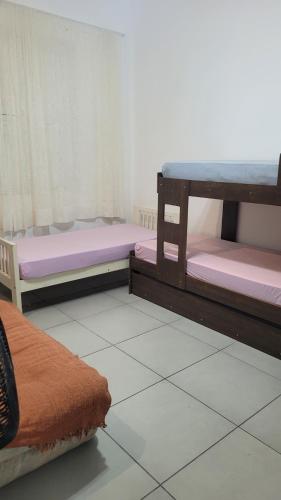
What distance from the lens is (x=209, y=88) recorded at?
2.96 m

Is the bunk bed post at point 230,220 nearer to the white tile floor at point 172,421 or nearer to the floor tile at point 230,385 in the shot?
the white tile floor at point 172,421

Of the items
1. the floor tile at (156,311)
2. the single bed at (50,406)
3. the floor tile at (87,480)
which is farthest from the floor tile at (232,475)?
the floor tile at (156,311)

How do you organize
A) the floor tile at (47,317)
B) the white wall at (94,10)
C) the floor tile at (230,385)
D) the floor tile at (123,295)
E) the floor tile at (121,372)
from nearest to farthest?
the floor tile at (230,385), the floor tile at (121,372), the floor tile at (47,317), the floor tile at (123,295), the white wall at (94,10)

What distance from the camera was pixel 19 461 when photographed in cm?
120

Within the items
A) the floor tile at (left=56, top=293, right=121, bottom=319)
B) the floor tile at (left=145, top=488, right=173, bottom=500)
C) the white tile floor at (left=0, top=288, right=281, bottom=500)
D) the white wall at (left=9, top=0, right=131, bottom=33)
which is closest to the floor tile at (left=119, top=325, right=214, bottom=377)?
the white tile floor at (left=0, top=288, right=281, bottom=500)

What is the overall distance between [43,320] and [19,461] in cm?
133

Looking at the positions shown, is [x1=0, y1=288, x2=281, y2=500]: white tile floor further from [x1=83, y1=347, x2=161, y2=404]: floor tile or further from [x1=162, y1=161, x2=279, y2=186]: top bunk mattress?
[x1=162, y1=161, x2=279, y2=186]: top bunk mattress

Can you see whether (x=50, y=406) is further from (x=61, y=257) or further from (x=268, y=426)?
(x=61, y=257)

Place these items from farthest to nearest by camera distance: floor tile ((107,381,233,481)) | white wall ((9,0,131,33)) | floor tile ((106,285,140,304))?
white wall ((9,0,131,33)) → floor tile ((106,285,140,304)) → floor tile ((107,381,233,481))

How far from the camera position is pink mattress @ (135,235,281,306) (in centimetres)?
201

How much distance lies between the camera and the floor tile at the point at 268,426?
1441 millimetres

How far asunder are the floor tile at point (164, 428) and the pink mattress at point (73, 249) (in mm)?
1144

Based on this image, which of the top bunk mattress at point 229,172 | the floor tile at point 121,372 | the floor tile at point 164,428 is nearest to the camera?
the floor tile at point 164,428

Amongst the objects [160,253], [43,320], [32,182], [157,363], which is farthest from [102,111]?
[157,363]
